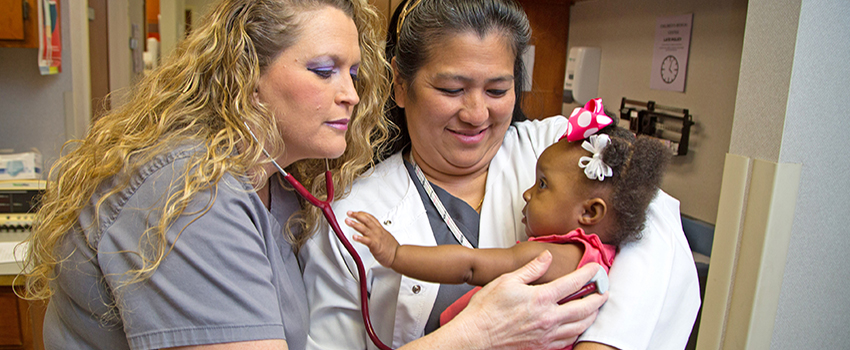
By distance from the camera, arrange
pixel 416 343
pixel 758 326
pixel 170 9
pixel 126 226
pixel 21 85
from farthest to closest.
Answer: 1. pixel 170 9
2. pixel 21 85
3. pixel 758 326
4. pixel 416 343
5. pixel 126 226

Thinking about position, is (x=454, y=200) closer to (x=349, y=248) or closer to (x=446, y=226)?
(x=446, y=226)

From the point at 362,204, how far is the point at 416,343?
44cm

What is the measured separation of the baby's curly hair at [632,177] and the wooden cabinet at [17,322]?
1894 millimetres

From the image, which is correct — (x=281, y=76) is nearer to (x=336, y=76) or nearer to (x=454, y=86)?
(x=336, y=76)

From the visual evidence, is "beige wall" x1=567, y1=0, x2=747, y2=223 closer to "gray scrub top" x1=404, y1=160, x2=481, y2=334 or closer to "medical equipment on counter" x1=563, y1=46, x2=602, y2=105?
"medical equipment on counter" x1=563, y1=46, x2=602, y2=105

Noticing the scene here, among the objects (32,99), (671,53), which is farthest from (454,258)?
(32,99)

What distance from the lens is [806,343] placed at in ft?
5.60

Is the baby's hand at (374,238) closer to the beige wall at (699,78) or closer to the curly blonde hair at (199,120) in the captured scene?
the curly blonde hair at (199,120)

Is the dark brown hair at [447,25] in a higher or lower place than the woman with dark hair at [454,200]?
higher

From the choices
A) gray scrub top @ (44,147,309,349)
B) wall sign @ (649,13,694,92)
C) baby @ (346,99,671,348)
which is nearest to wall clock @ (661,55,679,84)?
wall sign @ (649,13,694,92)

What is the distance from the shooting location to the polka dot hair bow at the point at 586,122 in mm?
1181

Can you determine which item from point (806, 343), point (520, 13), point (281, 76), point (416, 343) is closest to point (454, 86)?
point (520, 13)

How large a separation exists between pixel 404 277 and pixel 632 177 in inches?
21.6

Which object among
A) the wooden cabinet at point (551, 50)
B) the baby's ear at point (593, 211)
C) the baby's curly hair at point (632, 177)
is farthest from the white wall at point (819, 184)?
the wooden cabinet at point (551, 50)
